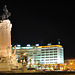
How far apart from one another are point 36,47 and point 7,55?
74.5m

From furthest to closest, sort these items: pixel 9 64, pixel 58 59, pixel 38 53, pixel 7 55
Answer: pixel 38 53 → pixel 58 59 → pixel 7 55 → pixel 9 64

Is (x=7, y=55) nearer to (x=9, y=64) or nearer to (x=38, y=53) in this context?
(x=9, y=64)

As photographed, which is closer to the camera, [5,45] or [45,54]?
[5,45]

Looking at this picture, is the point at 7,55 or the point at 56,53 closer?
the point at 7,55

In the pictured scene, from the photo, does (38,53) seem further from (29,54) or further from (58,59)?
(58,59)

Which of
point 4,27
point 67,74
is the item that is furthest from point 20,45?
point 67,74

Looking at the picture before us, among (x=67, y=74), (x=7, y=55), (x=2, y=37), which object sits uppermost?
(x=2, y=37)

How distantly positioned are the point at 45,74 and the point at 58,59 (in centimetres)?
8856

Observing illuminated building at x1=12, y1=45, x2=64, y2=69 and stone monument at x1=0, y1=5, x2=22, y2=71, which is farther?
illuminated building at x1=12, y1=45, x2=64, y2=69

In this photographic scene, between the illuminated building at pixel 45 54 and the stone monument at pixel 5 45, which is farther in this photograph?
the illuminated building at pixel 45 54

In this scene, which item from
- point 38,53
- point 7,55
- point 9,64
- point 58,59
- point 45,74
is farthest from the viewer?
point 38,53

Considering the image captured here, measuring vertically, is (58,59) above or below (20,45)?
below

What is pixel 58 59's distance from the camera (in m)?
108

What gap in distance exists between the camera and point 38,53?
114 meters
